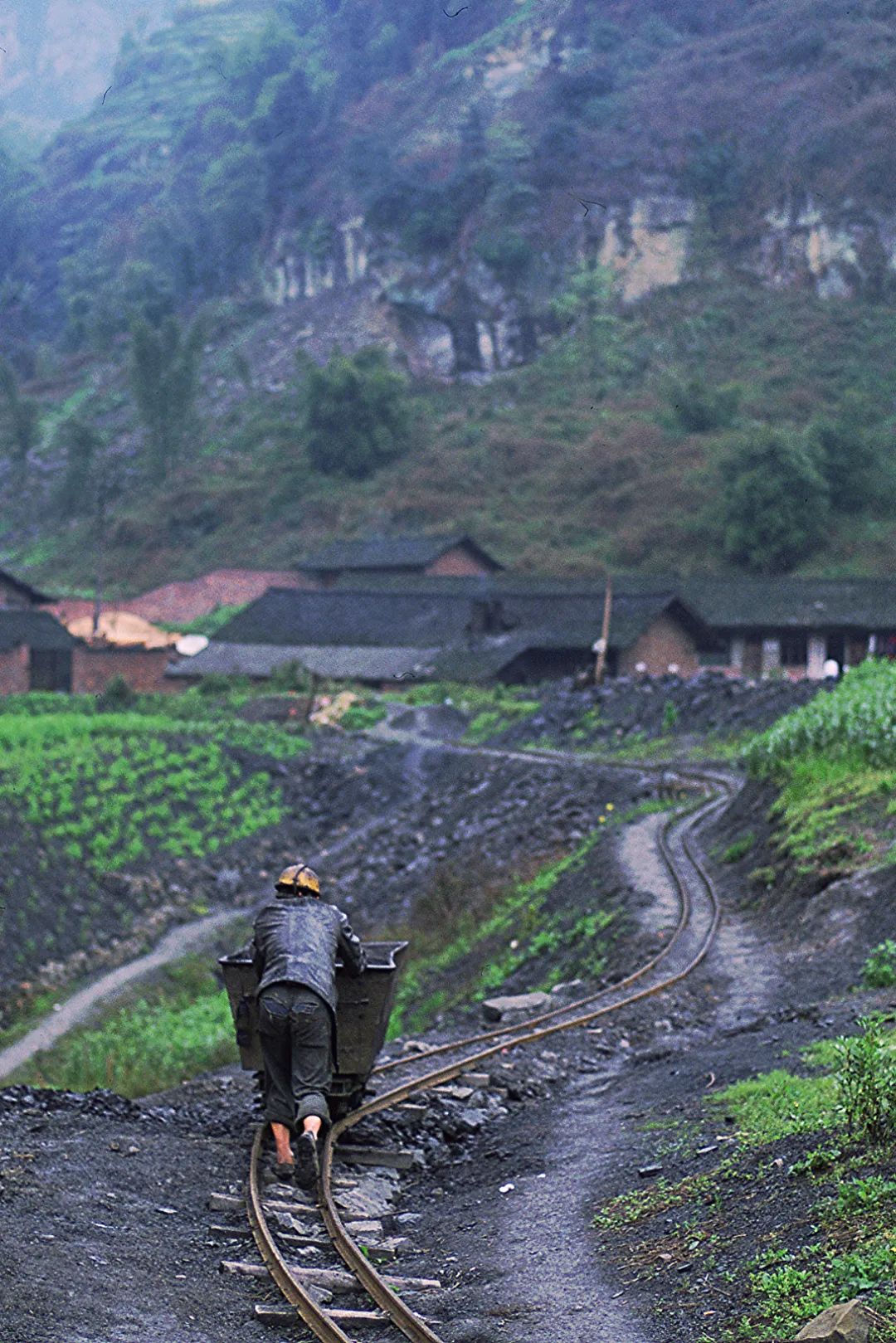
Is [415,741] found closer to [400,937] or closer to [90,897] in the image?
[90,897]

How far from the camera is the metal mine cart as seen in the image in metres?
10.1

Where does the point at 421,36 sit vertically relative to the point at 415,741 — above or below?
above

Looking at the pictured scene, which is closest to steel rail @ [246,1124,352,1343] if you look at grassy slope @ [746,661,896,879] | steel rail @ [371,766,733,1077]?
steel rail @ [371,766,733,1077]

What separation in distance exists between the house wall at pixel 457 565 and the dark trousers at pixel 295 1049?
61.4 meters

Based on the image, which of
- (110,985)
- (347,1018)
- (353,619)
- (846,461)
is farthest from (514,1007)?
(846,461)

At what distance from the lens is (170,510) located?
95.9 metres

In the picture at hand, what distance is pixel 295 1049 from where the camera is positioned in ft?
30.2

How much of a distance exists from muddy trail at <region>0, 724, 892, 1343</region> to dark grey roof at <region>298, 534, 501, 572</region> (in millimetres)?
53562

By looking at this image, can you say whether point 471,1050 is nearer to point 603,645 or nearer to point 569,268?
point 603,645

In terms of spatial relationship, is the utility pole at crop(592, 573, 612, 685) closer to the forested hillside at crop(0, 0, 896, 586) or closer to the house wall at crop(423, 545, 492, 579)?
the house wall at crop(423, 545, 492, 579)

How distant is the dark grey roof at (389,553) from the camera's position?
71.1 m

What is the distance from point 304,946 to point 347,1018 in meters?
1.00

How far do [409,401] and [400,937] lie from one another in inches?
3151

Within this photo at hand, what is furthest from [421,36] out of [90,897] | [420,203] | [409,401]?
[90,897]
